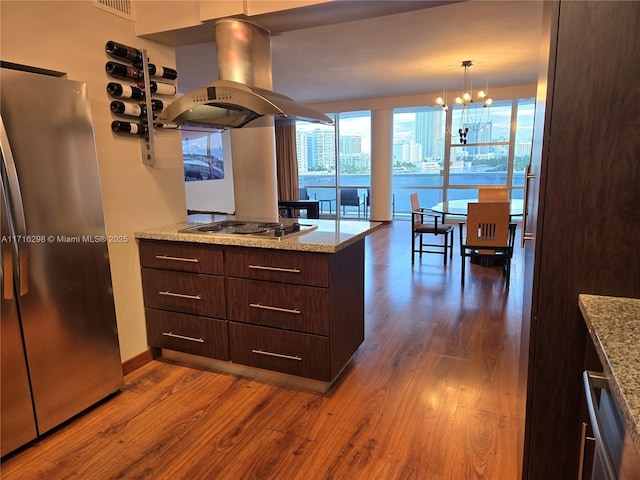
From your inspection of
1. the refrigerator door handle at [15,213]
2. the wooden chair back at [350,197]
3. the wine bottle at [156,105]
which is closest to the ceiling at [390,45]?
the wine bottle at [156,105]

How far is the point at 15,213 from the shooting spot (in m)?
1.64

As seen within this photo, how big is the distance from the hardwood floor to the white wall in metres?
0.57

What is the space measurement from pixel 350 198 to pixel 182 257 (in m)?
7.12

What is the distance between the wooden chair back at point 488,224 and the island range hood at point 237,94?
219 centimetres

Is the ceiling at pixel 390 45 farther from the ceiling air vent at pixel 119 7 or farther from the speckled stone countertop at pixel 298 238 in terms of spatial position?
the speckled stone countertop at pixel 298 238

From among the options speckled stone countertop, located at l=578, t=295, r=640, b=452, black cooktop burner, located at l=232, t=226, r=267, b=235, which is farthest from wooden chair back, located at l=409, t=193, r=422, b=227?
speckled stone countertop, located at l=578, t=295, r=640, b=452

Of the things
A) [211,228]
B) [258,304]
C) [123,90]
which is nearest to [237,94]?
[123,90]

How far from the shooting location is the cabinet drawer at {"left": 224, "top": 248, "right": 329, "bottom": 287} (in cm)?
209

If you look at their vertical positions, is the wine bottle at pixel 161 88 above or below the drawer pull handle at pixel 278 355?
above

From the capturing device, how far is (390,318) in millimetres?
3379

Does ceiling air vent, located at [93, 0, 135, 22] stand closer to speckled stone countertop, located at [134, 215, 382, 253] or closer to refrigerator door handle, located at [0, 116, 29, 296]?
refrigerator door handle, located at [0, 116, 29, 296]

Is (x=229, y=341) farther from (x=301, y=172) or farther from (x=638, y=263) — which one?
(x=301, y=172)

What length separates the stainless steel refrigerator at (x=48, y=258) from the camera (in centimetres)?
169

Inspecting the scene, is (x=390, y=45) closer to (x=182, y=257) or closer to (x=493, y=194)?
(x=493, y=194)
